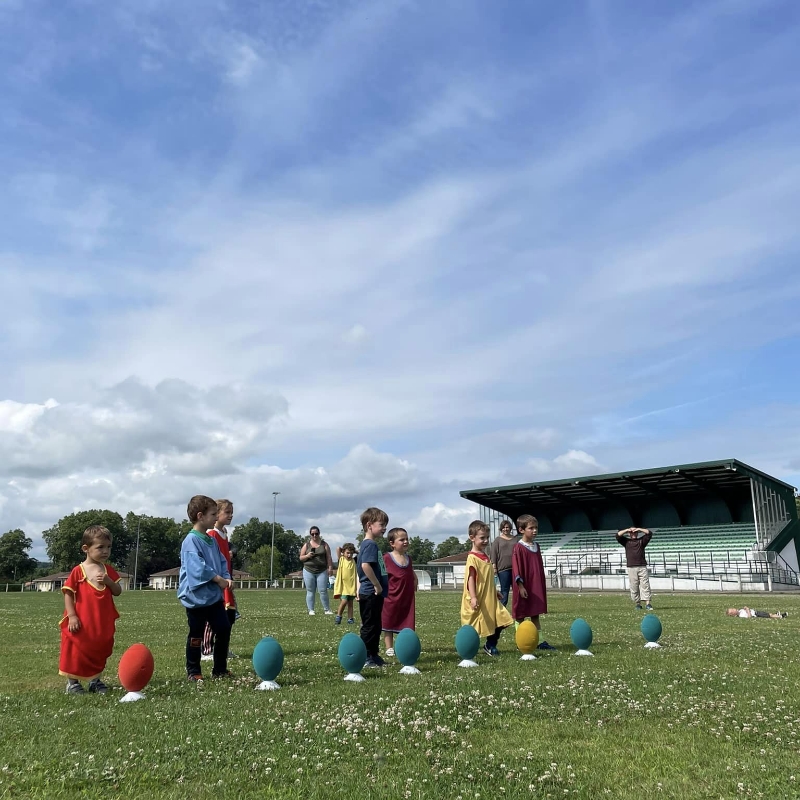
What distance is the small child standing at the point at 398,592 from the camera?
31.6 feet

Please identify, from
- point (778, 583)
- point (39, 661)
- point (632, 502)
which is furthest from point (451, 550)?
point (39, 661)

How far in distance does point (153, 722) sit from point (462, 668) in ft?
13.0

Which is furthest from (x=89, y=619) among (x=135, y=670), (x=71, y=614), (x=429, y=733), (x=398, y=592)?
(x=429, y=733)

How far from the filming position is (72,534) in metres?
117

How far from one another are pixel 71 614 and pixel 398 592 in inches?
164

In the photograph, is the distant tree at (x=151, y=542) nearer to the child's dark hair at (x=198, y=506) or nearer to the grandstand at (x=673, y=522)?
the grandstand at (x=673, y=522)

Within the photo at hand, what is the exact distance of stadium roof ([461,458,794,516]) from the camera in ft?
176

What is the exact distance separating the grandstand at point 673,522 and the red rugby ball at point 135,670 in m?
44.6

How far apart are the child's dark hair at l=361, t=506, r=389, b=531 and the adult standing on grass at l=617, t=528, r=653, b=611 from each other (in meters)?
11.8

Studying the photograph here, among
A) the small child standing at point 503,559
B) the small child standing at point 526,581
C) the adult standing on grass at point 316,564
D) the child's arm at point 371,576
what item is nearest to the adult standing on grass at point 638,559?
the small child standing at point 503,559

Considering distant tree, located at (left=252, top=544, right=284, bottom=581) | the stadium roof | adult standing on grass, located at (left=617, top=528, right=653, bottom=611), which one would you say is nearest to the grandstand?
the stadium roof

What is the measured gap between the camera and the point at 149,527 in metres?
132

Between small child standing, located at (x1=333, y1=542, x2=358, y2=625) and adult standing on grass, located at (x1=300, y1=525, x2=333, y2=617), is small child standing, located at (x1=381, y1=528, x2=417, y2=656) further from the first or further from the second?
adult standing on grass, located at (x1=300, y1=525, x2=333, y2=617)

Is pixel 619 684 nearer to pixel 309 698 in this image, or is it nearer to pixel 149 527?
pixel 309 698
